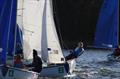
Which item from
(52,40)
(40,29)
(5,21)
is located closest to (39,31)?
(40,29)

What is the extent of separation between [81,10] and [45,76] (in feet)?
238

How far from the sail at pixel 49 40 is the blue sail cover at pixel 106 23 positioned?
22.6ft

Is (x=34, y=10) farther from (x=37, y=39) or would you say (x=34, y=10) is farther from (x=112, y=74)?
(x=112, y=74)

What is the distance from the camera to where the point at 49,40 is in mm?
38000

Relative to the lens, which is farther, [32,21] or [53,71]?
[32,21]

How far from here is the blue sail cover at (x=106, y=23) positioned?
4469 cm

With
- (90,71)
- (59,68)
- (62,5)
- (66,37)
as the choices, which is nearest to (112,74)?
(90,71)

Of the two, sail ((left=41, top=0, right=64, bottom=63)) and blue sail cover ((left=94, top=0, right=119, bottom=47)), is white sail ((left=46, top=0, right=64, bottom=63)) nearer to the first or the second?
sail ((left=41, top=0, right=64, bottom=63))

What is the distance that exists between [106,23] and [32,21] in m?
8.81

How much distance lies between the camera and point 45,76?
116 feet

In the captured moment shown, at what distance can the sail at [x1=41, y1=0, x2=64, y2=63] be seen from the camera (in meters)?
37.3

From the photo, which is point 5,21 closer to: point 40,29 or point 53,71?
point 53,71

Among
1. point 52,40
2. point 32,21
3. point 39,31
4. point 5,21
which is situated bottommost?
point 52,40

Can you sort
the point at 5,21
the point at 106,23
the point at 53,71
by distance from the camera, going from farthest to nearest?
1. the point at 106,23
2. the point at 53,71
3. the point at 5,21
